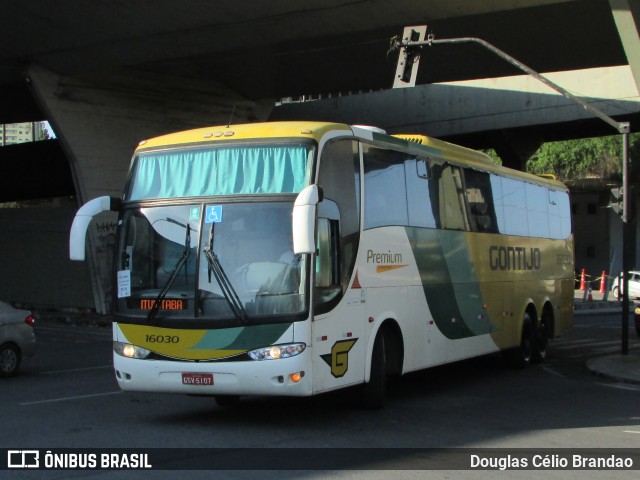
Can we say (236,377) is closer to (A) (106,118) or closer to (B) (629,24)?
(B) (629,24)

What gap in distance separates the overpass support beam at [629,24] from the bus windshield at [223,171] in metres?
9.93

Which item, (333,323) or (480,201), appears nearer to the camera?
(333,323)

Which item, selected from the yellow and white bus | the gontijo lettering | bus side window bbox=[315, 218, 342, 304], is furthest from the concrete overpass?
bus side window bbox=[315, 218, 342, 304]

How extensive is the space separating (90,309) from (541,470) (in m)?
24.4

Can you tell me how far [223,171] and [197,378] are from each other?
2431 mm

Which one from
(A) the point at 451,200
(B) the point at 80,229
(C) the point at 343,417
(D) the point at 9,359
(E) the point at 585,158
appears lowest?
(C) the point at 343,417

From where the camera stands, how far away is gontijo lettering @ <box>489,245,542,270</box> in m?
16.0

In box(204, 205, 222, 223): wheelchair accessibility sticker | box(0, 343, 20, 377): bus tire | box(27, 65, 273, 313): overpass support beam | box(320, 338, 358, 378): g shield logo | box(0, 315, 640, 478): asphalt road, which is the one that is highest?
box(27, 65, 273, 313): overpass support beam

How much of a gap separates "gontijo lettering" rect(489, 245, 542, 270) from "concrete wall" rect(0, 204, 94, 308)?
1750cm

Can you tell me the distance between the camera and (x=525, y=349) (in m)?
17.6

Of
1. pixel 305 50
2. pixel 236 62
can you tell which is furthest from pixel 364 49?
pixel 236 62

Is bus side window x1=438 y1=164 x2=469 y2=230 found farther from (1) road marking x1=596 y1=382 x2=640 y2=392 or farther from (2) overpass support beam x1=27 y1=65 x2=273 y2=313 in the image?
(2) overpass support beam x1=27 y1=65 x2=273 y2=313

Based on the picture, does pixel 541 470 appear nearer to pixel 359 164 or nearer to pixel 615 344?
pixel 359 164

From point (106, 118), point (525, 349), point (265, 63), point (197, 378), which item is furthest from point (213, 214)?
point (106, 118)
